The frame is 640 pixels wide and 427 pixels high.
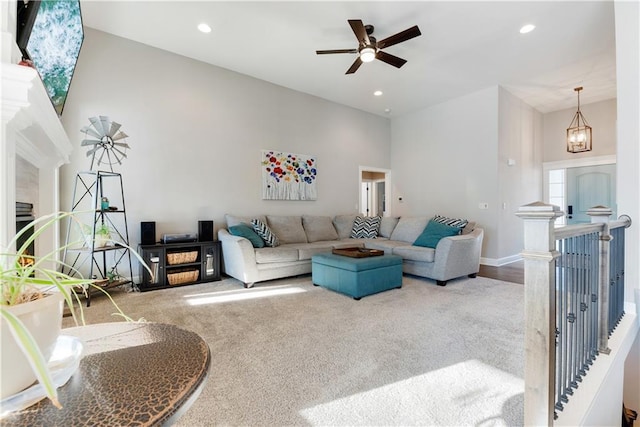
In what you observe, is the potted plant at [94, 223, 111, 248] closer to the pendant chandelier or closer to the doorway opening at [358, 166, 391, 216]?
the doorway opening at [358, 166, 391, 216]

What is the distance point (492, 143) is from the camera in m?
5.17

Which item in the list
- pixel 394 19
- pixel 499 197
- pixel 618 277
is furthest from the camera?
pixel 499 197

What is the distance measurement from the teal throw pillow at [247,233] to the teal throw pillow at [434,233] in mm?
2327

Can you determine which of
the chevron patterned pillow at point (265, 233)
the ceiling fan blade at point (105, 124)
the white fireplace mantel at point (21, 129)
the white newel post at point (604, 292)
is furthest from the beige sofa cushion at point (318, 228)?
the white newel post at point (604, 292)

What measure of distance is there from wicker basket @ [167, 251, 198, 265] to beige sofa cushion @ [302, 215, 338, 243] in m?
1.84

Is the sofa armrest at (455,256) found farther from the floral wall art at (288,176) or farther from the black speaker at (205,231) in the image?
the black speaker at (205,231)

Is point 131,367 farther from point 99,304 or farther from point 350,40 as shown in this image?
point 350,40

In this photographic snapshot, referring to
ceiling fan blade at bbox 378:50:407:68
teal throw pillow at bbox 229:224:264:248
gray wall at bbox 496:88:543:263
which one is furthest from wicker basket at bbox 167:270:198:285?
gray wall at bbox 496:88:543:263

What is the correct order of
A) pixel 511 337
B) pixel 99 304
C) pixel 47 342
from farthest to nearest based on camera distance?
1. pixel 99 304
2. pixel 511 337
3. pixel 47 342

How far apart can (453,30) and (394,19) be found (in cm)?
78

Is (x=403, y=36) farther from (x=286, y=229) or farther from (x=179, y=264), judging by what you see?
(x=179, y=264)

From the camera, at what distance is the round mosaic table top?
51 cm

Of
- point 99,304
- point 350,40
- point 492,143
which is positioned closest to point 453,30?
point 350,40

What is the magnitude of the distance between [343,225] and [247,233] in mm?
2040
